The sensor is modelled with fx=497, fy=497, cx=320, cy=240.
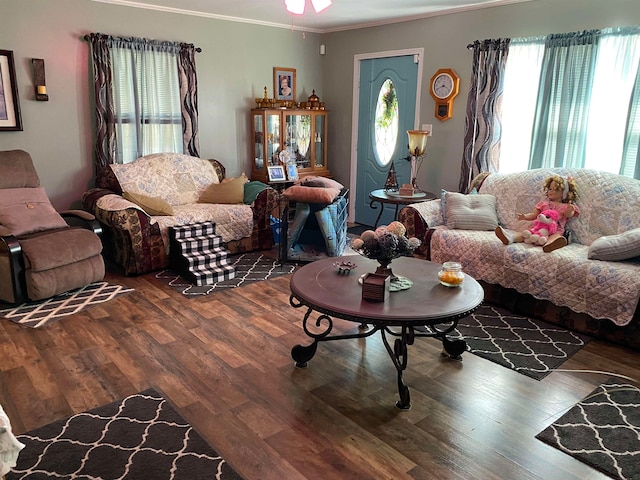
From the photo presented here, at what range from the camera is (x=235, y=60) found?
18.5 ft

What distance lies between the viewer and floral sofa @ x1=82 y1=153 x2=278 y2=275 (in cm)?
429

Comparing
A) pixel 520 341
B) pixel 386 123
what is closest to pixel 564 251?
pixel 520 341

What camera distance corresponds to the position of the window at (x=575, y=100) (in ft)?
12.5

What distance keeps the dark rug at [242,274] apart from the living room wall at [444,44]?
1938 mm

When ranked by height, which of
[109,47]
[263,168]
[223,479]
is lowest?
[223,479]

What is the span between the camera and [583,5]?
3.99 meters

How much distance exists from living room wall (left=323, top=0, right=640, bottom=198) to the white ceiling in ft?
0.38

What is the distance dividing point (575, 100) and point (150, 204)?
374 cm

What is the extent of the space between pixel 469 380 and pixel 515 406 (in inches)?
11.6

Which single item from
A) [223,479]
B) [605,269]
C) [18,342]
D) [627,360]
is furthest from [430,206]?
[18,342]

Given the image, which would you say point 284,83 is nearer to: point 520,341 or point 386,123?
point 386,123

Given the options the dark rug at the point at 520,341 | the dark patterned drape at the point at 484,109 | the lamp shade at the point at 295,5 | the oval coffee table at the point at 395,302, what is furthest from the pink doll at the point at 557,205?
the lamp shade at the point at 295,5

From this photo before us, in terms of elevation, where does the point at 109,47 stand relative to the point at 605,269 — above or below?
above

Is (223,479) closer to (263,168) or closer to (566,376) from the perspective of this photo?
(566,376)
